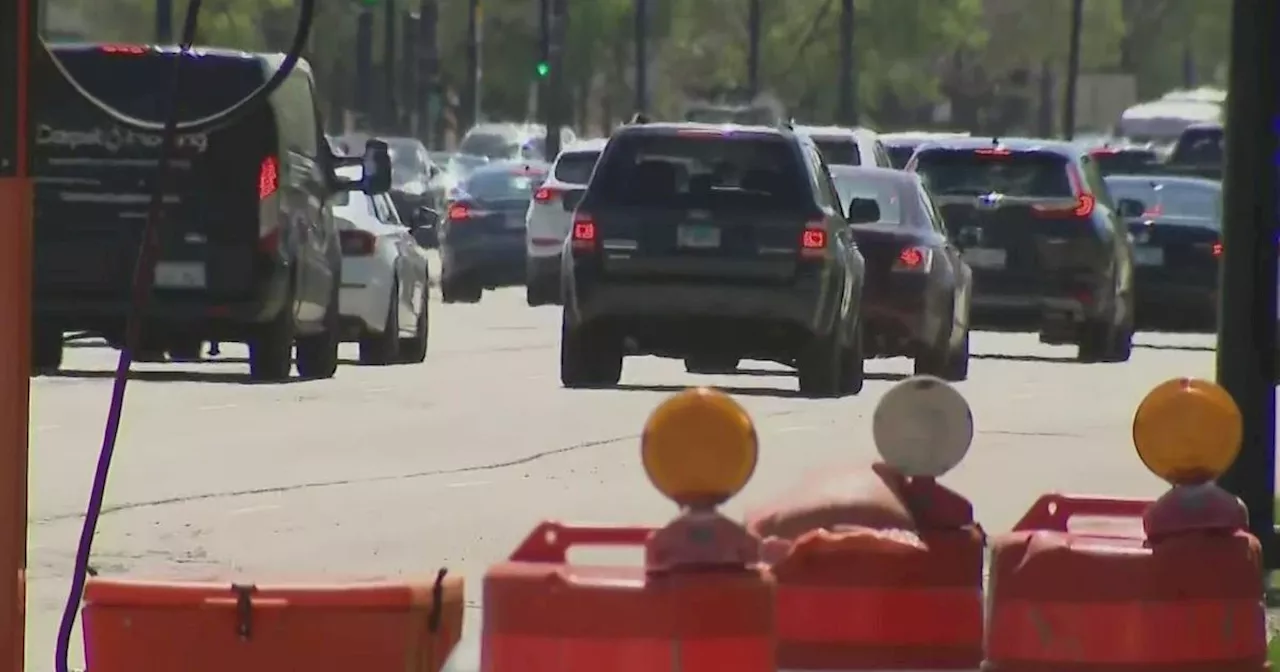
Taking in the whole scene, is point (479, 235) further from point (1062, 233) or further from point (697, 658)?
point (697, 658)

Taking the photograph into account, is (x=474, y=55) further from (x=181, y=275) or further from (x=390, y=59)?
(x=181, y=275)

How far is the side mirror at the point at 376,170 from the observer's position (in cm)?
2208

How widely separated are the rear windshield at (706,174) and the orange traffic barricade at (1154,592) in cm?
1452

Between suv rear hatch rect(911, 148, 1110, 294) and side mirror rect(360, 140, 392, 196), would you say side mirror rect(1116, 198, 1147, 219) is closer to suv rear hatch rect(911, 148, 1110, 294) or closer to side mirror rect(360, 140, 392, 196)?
suv rear hatch rect(911, 148, 1110, 294)

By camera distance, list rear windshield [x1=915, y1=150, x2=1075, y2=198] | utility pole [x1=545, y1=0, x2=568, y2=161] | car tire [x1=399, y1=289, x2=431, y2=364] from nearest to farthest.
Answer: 1. car tire [x1=399, y1=289, x2=431, y2=364]
2. rear windshield [x1=915, y1=150, x2=1075, y2=198]
3. utility pole [x1=545, y1=0, x2=568, y2=161]

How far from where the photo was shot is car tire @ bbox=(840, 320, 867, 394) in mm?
21016

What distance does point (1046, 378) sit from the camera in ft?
77.8

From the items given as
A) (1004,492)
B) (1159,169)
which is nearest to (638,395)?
(1004,492)

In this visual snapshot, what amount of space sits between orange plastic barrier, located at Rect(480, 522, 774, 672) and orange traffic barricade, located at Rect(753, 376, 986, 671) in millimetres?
735

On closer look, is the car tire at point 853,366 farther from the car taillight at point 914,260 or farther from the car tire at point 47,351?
the car tire at point 47,351

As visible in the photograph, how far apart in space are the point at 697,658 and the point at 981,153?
2147cm

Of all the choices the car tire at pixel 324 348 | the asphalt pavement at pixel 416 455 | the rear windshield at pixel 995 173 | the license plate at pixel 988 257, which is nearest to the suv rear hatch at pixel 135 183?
the asphalt pavement at pixel 416 455

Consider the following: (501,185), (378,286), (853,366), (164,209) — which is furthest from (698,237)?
(501,185)

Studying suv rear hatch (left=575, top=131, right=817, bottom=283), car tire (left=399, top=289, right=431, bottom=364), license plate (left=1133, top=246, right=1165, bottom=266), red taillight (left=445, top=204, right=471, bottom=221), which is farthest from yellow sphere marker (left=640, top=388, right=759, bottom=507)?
red taillight (left=445, top=204, right=471, bottom=221)
